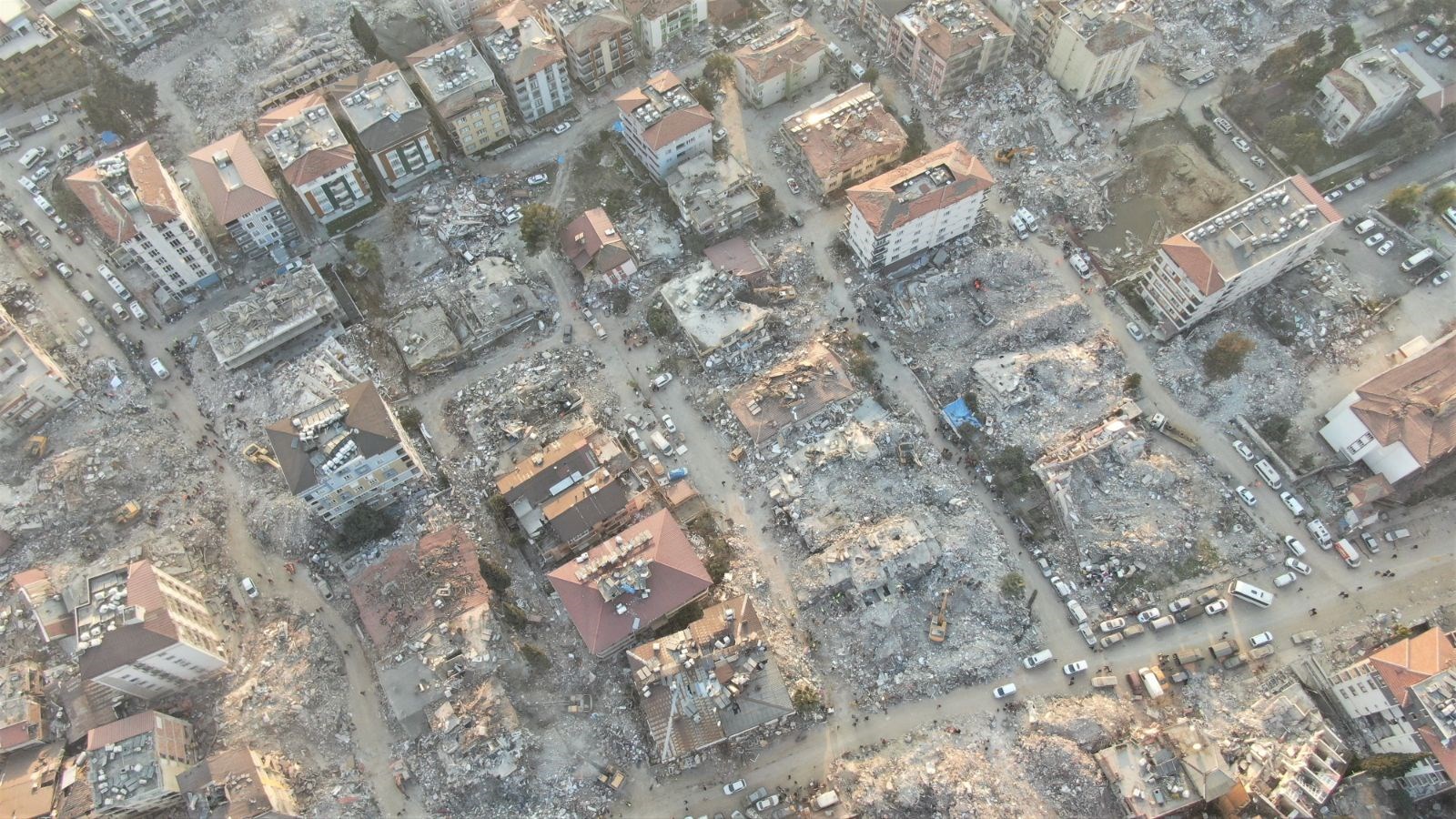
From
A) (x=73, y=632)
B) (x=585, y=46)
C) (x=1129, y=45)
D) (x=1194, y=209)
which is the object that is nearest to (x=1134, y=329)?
(x=1194, y=209)

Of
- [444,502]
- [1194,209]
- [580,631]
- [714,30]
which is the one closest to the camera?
[580,631]

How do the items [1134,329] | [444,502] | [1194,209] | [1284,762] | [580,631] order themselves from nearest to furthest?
1. [1284,762]
2. [580,631]
3. [444,502]
4. [1134,329]
5. [1194,209]

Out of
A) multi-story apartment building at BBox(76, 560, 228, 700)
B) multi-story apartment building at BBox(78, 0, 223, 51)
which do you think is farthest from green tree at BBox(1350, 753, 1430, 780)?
multi-story apartment building at BBox(78, 0, 223, 51)

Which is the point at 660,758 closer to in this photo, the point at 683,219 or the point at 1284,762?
the point at 1284,762

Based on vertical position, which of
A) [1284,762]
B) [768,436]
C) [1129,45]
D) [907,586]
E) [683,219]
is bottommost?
[1284,762]

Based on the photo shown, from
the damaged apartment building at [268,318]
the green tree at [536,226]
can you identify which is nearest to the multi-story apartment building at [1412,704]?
the green tree at [536,226]

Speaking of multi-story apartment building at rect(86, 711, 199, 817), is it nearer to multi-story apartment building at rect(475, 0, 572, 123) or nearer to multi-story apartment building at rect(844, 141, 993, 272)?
multi-story apartment building at rect(475, 0, 572, 123)

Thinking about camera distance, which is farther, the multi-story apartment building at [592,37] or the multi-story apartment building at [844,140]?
the multi-story apartment building at [592,37]

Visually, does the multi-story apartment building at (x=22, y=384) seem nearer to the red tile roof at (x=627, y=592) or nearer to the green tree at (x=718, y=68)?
the red tile roof at (x=627, y=592)
